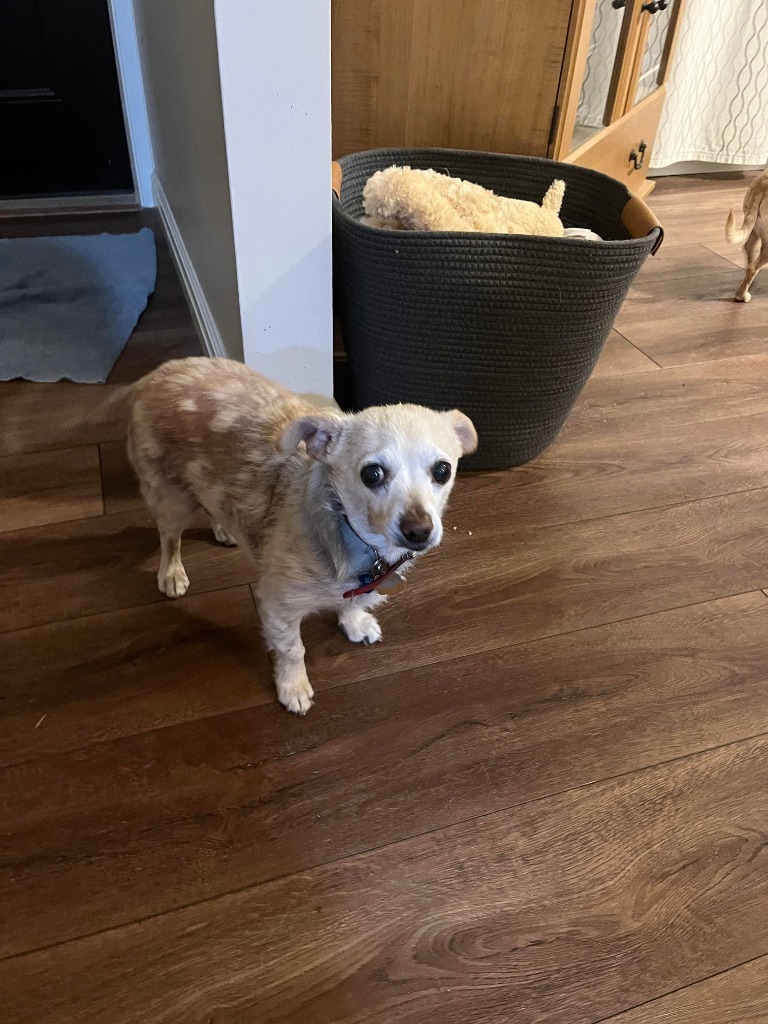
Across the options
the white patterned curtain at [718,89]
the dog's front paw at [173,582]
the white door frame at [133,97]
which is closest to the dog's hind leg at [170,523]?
the dog's front paw at [173,582]

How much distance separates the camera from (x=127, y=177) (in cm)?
279

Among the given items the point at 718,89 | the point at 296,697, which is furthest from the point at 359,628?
the point at 718,89

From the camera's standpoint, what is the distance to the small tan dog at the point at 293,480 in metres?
0.99

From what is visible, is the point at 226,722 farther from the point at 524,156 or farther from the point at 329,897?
the point at 524,156

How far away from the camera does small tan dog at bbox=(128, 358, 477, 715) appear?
99 cm

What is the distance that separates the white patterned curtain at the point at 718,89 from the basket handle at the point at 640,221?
1.77 metres

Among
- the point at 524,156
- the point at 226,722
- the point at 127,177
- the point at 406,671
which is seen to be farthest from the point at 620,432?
the point at 127,177

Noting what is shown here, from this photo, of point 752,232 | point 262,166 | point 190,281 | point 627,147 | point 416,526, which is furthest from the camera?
point 627,147

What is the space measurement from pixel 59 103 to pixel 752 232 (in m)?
2.29

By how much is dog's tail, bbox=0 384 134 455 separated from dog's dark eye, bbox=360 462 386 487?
96 cm

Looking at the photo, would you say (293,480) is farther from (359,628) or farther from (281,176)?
(281,176)

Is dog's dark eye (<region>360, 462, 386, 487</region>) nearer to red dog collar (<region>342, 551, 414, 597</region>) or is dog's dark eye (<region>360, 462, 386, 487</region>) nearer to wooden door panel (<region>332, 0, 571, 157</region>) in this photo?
red dog collar (<region>342, 551, 414, 597</region>)

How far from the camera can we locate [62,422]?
6.00ft

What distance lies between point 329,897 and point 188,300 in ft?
5.69
